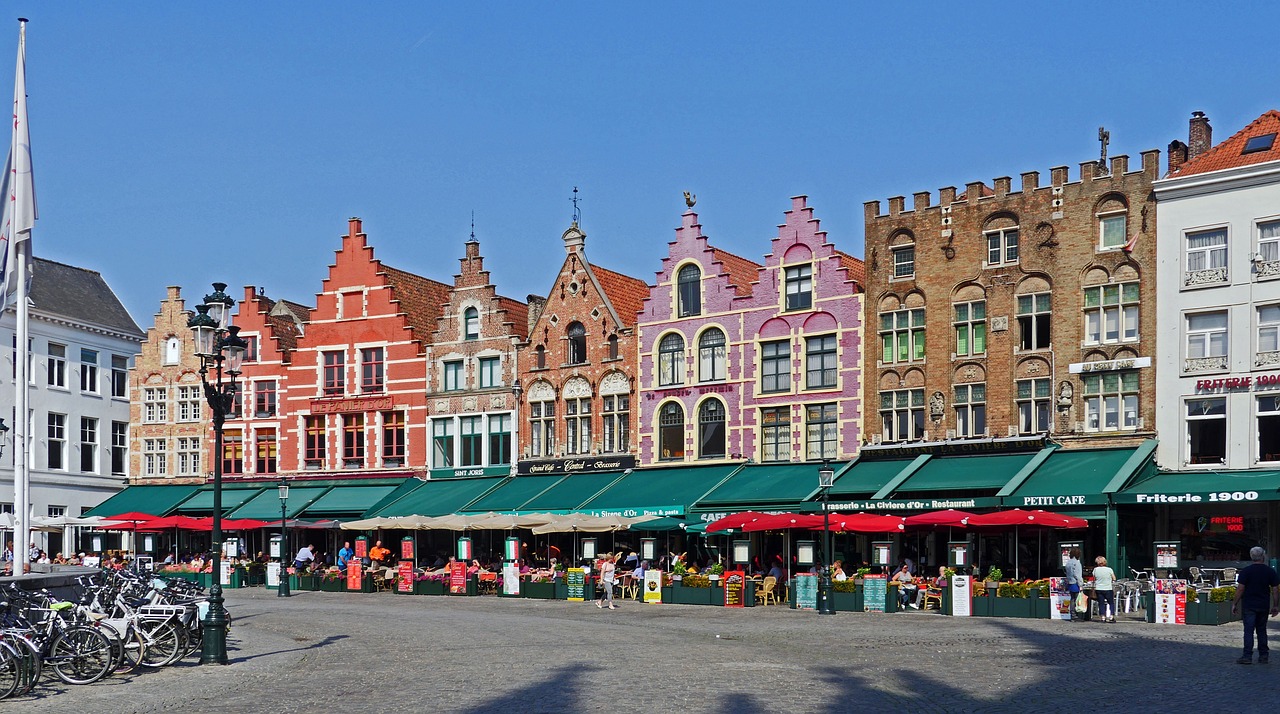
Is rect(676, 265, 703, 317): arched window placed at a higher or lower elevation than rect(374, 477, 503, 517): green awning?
higher

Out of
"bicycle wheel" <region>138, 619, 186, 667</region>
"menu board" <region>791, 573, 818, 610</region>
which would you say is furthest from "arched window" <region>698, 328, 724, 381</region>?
"bicycle wheel" <region>138, 619, 186, 667</region>

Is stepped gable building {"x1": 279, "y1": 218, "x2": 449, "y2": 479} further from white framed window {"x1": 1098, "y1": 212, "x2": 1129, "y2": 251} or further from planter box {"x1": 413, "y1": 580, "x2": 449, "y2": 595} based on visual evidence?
white framed window {"x1": 1098, "y1": 212, "x2": 1129, "y2": 251}

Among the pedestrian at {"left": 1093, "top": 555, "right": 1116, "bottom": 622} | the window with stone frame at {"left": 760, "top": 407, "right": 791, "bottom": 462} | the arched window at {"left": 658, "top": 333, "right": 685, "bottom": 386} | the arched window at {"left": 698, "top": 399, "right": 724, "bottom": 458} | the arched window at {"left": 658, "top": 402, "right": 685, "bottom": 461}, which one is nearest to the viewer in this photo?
the pedestrian at {"left": 1093, "top": 555, "right": 1116, "bottom": 622}

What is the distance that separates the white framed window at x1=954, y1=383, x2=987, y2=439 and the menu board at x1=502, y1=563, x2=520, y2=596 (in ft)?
43.1

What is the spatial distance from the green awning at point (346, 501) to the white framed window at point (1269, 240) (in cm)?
2924

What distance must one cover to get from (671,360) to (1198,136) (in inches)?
685

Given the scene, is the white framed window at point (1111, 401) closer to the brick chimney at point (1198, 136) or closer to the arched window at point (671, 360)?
the brick chimney at point (1198, 136)

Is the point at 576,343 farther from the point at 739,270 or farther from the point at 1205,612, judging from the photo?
the point at 1205,612

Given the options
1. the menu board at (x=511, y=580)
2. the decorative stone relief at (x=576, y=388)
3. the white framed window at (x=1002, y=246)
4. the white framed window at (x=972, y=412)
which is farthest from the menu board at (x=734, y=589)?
the decorative stone relief at (x=576, y=388)

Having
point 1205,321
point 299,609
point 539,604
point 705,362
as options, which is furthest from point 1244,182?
point 299,609

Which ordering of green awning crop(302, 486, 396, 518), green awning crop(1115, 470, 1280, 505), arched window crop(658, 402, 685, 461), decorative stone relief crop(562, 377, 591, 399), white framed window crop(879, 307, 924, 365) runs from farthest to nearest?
green awning crop(302, 486, 396, 518) < decorative stone relief crop(562, 377, 591, 399) < arched window crop(658, 402, 685, 461) < white framed window crop(879, 307, 924, 365) < green awning crop(1115, 470, 1280, 505)

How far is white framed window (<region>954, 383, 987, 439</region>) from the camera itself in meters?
41.3

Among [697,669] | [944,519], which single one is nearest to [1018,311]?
[944,519]

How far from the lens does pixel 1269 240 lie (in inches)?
1462
